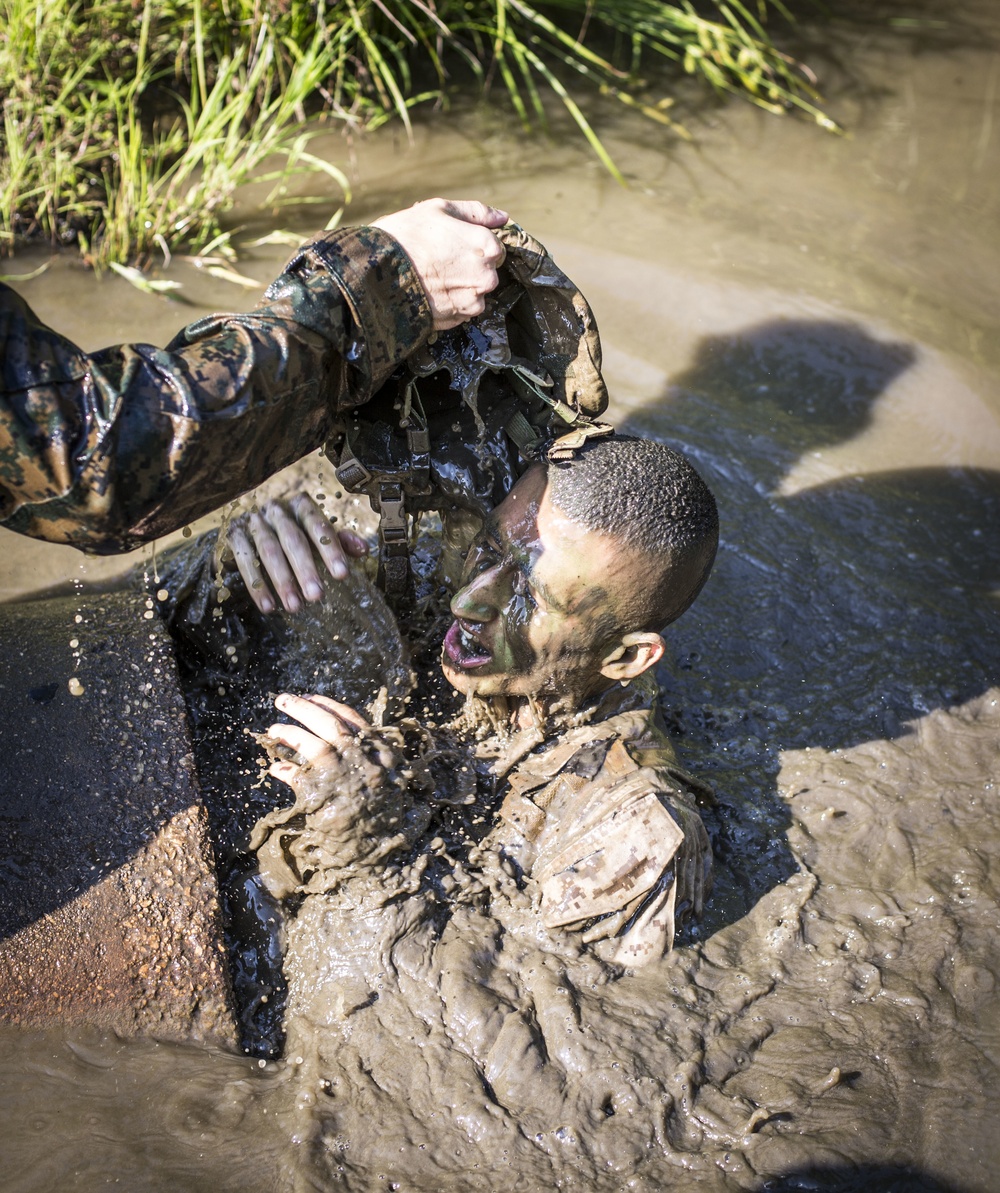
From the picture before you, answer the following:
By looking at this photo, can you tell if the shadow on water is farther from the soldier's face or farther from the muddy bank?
the soldier's face

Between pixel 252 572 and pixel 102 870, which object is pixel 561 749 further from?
pixel 102 870

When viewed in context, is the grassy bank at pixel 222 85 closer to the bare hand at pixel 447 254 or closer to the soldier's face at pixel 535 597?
the bare hand at pixel 447 254

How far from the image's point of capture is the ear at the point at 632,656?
2.97m

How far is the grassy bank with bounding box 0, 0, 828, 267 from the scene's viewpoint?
509cm

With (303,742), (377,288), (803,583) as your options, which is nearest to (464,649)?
(303,742)

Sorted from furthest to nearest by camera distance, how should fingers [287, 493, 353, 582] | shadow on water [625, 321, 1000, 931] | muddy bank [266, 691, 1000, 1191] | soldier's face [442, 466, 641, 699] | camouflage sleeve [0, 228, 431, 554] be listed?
shadow on water [625, 321, 1000, 931]
fingers [287, 493, 353, 582]
soldier's face [442, 466, 641, 699]
muddy bank [266, 691, 1000, 1191]
camouflage sleeve [0, 228, 431, 554]

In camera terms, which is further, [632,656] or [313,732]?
[632,656]

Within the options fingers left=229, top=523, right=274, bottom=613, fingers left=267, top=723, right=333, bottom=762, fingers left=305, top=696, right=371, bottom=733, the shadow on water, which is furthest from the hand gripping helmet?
the shadow on water

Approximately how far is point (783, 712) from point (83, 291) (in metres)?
3.70

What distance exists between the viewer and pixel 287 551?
334cm

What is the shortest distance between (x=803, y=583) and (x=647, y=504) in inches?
67.3

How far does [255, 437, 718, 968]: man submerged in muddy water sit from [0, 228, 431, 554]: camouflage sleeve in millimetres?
631

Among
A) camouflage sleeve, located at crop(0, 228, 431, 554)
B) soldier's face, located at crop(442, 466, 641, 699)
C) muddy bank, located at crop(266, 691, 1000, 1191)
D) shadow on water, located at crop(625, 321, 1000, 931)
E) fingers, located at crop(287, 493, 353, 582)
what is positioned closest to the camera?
camouflage sleeve, located at crop(0, 228, 431, 554)

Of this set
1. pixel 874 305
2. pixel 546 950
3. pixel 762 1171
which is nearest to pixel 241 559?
pixel 546 950
